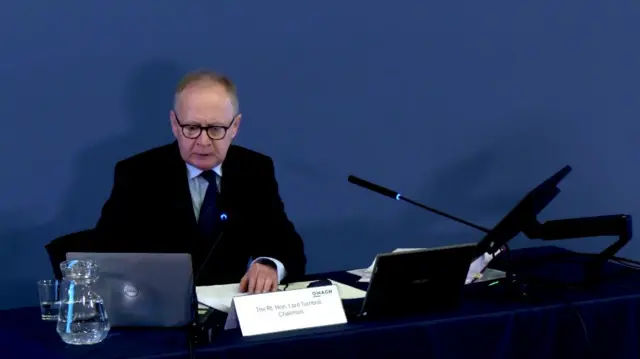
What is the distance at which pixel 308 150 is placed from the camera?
314cm

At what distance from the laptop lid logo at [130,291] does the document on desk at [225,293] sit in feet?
0.77

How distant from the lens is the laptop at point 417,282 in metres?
1.83

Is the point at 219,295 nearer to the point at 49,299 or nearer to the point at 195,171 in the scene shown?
the point at 49,299

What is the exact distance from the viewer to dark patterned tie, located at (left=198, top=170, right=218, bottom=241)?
242 centimetres

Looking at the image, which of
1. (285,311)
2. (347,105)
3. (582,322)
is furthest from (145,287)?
(347,105)

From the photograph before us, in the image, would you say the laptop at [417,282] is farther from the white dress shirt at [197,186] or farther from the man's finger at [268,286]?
the white dress shirt at [197,186]

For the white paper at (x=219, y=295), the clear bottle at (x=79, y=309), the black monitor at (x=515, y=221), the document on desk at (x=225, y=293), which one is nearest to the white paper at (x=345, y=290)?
the document on desk at (x=225, y=293)

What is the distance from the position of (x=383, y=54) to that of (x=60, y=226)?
1.34 m

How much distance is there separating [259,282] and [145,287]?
38 cm

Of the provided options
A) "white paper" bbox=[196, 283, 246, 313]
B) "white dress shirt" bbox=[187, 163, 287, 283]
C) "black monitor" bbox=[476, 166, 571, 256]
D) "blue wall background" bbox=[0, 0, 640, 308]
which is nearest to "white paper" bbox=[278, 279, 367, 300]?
"white paper" bbox=[196, 283, 246, 313]

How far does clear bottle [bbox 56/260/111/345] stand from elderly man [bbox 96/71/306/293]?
0.60 meters

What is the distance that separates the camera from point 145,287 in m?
1.72

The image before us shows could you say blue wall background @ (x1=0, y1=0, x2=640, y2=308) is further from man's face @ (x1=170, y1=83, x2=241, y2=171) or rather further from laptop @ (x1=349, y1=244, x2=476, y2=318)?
laptop @ (x1=349, y1=244, x2=476, y2=318)

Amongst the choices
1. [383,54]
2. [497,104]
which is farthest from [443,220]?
[383,54]
